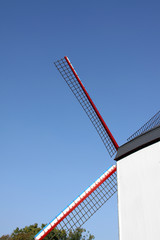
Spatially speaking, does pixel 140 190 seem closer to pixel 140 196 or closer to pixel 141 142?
pixel 140 196

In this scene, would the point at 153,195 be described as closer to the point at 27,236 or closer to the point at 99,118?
the point at 99,118

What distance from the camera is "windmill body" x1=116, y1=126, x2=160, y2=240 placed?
450cm

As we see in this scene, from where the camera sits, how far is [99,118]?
9.18 metres

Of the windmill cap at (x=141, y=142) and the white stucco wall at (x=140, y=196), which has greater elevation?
the windmill cap at (x=141, y=142)

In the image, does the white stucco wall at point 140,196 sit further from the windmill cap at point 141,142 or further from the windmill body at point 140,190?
the windmill cap at point 141,142

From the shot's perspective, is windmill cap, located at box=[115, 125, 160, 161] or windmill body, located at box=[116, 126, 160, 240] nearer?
windmill body, located at box=[116, 126, 160, 240]

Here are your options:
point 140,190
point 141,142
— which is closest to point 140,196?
point 140,190

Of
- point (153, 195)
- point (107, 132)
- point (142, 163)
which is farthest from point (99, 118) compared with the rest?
point (153, 195)

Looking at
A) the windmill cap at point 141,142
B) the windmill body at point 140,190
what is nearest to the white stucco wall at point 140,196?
the windmill body at point 140,190

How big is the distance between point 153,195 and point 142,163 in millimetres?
840

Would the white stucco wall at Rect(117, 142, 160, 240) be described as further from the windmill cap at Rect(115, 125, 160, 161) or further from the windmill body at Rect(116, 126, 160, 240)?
the windmill cap at Rect(115, 125, 160, 161)

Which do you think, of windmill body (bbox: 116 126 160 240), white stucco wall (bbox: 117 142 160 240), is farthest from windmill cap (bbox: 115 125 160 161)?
white stucco wall (bbox: 117 142 160 240)

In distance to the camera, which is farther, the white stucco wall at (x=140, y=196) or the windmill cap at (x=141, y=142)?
the windmill cap at (x=141, y=142)

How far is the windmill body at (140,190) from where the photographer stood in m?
4.50
